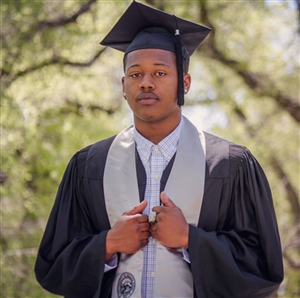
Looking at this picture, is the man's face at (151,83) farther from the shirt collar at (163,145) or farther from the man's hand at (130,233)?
the man's hand at (130,233)

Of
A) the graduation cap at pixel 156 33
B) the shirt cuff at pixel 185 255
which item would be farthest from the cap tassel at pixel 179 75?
the shirt cuff at pixel 185 255

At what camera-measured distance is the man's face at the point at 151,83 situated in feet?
10.5

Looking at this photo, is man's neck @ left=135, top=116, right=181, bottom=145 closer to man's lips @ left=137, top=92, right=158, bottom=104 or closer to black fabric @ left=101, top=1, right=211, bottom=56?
man's lips @ left=137, top=92, right=158, bottom=104

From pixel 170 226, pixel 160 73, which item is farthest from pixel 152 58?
pixel 170 226

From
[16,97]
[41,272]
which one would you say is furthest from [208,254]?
[16,97]

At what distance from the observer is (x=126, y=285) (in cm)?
315

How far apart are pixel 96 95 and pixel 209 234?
18.3ft

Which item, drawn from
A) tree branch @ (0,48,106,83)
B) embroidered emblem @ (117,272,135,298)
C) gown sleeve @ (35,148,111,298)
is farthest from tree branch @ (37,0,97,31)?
embroidered emblem @ (117,272,135,298)

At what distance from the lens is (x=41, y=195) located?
7.52 m

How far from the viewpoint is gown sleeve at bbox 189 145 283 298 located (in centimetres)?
307

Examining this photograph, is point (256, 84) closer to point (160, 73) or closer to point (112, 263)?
point (160, 73)

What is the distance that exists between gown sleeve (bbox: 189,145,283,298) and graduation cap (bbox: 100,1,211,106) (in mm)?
438

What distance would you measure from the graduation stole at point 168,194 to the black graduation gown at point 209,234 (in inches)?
1.5

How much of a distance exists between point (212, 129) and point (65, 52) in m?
2.10
